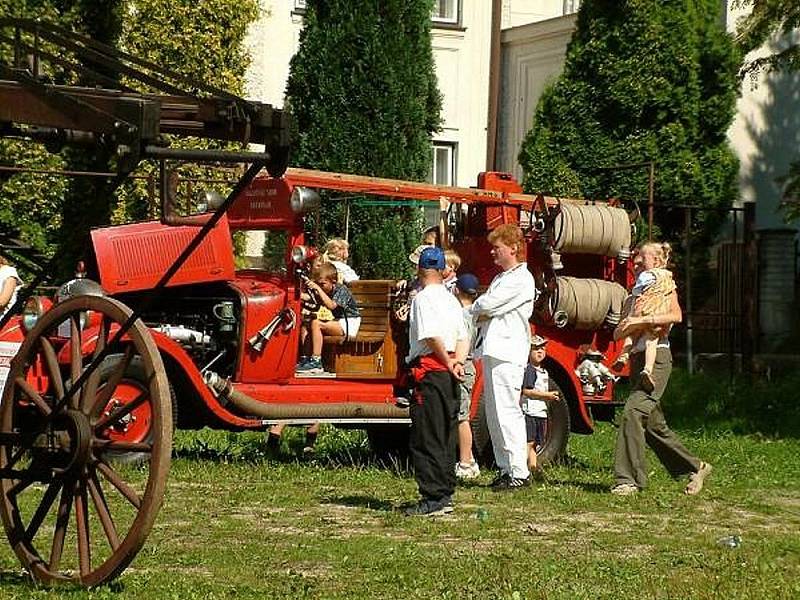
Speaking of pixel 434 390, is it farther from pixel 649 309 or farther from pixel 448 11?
pixel 448 11

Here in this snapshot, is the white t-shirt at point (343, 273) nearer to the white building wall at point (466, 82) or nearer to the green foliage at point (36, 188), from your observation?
the green foliage at point (36, 188)

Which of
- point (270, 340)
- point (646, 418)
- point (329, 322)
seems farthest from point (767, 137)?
point (646, 418)

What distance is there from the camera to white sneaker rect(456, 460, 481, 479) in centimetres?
1309

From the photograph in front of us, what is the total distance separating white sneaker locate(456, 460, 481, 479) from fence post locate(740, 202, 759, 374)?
24.6ft

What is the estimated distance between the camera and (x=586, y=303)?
46.9 ft

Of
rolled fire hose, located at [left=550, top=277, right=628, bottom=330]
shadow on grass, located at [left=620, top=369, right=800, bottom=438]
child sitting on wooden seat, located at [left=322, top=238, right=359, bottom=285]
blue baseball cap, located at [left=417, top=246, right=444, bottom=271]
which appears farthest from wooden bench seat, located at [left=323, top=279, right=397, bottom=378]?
shadow on grass, located at [left=620, top=369, right=800, bottom=438]

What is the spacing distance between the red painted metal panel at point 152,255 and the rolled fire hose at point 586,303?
2.72m

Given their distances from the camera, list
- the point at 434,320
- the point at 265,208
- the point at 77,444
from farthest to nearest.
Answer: the point at 265,208 < the point at 434,320 < the point at 77,444

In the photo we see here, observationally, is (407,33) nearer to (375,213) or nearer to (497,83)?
(375,213)

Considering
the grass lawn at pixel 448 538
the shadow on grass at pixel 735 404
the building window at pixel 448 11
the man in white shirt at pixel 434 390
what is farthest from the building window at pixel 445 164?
the man in white shirt at pixel 434 390

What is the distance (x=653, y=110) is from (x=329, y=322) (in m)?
10.7

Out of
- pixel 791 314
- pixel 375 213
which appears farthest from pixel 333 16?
pixel 791 314

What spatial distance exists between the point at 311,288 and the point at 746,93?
1304cm

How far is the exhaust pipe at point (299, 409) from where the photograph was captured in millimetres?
13156
